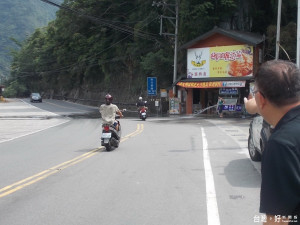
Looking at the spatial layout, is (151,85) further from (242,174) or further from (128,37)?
(242,174)

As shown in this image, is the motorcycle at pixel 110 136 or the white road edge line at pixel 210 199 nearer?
the white road edge line at pixel 210 199

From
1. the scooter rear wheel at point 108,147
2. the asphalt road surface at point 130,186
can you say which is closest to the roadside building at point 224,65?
the asphalt road surface at point 130,186

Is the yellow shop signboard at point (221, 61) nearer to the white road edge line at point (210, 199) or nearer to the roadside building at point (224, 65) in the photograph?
the roadside building at point (224, 65)

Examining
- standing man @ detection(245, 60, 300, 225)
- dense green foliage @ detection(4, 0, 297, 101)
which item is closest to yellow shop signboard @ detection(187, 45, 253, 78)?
dense green foliage @ detection(4, 0, 297, 101)

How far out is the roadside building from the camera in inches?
1257

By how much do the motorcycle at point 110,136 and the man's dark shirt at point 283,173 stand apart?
393 inches

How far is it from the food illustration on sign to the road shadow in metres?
22.9

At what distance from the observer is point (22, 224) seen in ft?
16.9

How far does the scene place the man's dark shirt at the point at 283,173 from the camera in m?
1.88

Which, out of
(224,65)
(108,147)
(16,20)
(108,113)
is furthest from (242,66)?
(16,20)

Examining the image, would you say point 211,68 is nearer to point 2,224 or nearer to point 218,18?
point 218,18

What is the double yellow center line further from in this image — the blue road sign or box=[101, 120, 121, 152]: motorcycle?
the blue road sign

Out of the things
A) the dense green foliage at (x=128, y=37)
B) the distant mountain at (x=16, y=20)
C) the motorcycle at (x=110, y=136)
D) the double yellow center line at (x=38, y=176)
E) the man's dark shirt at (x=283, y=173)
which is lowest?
the double yellow center line at (x=38, y=176)

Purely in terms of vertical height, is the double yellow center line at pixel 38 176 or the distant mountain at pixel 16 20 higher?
the distant mountain at pixel 16 20
